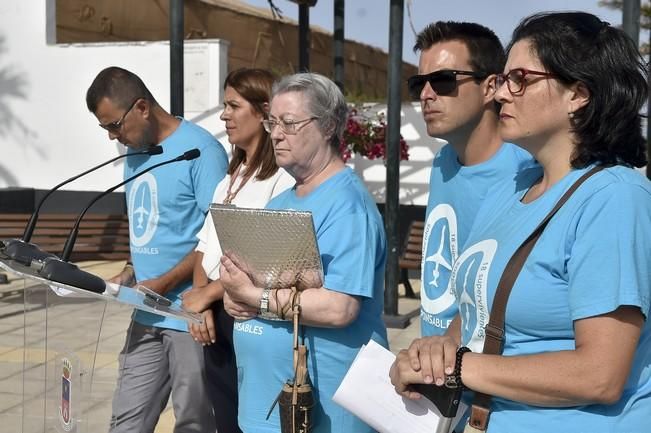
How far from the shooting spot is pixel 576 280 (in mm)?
1562

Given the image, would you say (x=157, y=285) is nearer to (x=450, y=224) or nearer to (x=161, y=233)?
(x=161, y=233)

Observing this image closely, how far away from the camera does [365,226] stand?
8.14 ft

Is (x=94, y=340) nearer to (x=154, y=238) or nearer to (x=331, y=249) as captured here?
(x=331, y=249)

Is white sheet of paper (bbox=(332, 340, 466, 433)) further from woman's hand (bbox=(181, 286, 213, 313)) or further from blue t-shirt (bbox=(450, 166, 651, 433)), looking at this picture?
woman's hand (bbox=(181, 286, 213, 313))

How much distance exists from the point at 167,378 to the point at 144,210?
26.1 inches

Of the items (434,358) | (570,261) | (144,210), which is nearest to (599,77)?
(570,261)

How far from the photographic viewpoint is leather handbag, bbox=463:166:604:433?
165 cm

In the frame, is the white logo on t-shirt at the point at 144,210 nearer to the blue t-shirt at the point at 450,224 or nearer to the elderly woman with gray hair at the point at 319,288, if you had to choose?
the elderly woman with gray hair at the point at 319,288

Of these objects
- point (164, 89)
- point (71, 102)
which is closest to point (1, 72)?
point (71, 102)

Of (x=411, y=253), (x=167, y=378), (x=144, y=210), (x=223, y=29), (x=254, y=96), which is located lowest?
(x=411, y=253)

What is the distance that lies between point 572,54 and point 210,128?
370 inches

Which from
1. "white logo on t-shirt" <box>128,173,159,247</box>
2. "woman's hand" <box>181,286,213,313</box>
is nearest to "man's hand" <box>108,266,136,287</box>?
"white logo on t-shirt" <box>128,173,159,247</box>

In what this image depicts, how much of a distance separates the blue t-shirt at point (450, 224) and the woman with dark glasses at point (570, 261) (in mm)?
641

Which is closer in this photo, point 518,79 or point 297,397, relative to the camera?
point 518,79
